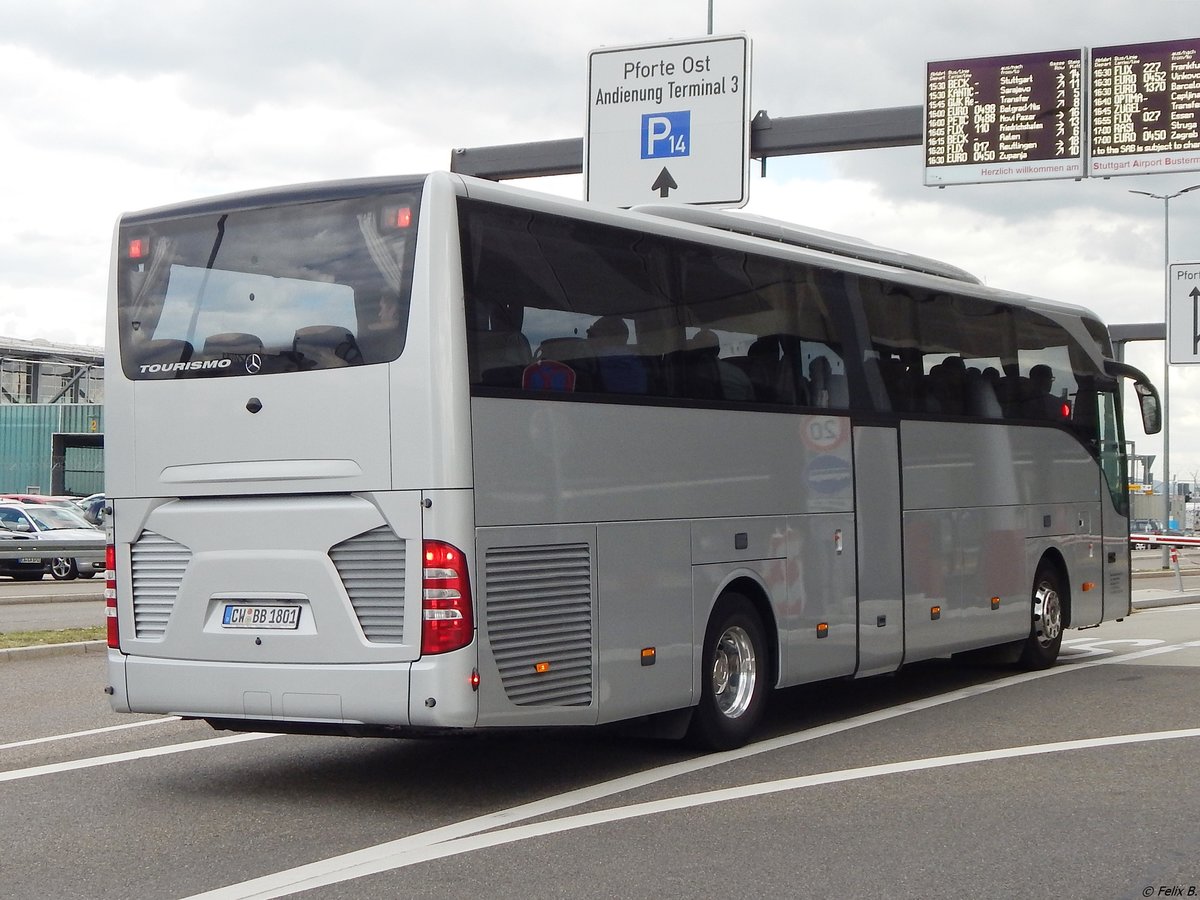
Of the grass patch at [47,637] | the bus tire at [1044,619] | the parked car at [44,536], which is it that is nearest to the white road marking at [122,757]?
the grass patch at [47,637]

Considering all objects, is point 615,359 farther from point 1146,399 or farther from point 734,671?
point 1146,399

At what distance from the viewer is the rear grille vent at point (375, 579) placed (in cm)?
821


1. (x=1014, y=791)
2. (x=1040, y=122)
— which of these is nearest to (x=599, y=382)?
(x=1014, y=791)

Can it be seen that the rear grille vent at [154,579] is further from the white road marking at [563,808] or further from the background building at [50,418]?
the background building at [50,418]

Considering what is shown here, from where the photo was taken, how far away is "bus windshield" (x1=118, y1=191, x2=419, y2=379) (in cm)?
836

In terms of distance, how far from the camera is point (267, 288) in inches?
342

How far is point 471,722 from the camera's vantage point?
810 centimetres

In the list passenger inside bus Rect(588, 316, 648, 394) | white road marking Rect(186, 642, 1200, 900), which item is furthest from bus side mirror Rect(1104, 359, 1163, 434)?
passenger inside bus Rect(588, 316, 648, 394)

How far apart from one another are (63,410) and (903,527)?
75.7 metres

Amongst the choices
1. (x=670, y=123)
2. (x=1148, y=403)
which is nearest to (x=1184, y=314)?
(x=1148, y=403)

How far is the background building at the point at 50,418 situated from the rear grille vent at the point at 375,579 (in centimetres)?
7502

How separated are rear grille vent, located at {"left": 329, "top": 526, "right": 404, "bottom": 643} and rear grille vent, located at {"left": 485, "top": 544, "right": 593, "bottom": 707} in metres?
0.46

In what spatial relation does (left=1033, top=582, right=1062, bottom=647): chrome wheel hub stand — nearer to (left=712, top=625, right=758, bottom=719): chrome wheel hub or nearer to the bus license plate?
(left=712, top=625, right=758, bottom=719): chrome wheel hub

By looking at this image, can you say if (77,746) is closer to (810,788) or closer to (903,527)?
(810,788)
